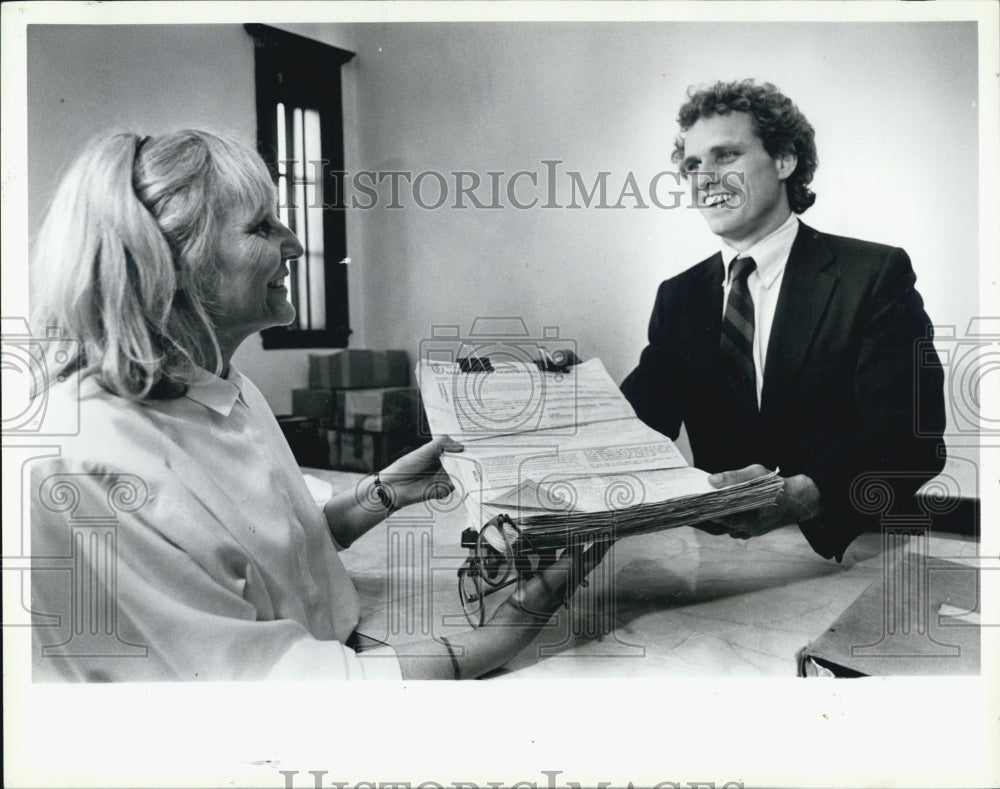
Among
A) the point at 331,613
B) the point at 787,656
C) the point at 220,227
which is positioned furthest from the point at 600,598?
the point at 220,227

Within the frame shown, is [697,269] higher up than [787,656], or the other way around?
[697,269]

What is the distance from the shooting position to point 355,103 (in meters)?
1.21

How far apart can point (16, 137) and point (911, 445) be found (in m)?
1.59

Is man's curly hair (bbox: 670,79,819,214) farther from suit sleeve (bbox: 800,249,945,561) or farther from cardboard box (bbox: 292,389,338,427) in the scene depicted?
cardboard box (bbox: 292,389,338,427)

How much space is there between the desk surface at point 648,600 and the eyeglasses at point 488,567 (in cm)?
2

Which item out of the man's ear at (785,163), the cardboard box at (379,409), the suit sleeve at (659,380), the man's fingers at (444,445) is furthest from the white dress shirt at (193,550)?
the man's ear at (785,163)

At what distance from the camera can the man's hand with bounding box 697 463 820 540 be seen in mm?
1262

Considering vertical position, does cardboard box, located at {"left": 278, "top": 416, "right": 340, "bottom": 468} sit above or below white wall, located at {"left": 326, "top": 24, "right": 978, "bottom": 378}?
below

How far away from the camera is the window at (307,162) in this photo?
118cm

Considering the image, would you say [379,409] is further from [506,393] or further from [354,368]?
[506,393]

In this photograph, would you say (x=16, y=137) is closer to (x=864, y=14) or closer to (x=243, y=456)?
(x=243, y=456)

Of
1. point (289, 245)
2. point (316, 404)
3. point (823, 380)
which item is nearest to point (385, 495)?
point (316, 404)

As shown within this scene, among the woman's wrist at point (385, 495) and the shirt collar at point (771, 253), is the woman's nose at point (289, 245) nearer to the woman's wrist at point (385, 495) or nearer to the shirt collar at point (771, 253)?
the woman's wrist at point (385, 495)

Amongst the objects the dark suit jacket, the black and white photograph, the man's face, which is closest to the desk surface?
the black and white photograph
